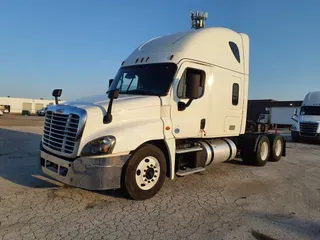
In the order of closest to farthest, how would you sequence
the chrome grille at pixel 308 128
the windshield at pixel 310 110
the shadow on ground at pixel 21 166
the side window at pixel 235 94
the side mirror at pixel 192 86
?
1. the side mirror at pixel 192 86
2. the shadow on ground at pixel 21 166
3. the side window at pixel 235 94
4. the chrome grille at pixel 308 128
5. the windshield at pixel 310 110

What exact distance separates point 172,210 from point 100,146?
1.67 meters

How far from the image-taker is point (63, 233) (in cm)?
414

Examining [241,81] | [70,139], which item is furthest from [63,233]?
[241,81]

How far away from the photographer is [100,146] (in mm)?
5102

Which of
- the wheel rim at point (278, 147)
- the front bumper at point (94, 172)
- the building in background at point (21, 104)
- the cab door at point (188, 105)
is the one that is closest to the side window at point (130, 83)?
the cab door at point (188, 105)

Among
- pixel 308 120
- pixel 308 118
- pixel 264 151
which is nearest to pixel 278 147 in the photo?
pixel 264 151

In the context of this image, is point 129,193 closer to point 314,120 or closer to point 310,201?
point 310,201

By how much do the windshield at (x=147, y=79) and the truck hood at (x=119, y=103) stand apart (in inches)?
12.4

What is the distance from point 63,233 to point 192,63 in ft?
14.4

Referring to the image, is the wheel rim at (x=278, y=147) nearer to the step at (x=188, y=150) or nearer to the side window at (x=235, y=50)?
the side window at (x=235, y=50)

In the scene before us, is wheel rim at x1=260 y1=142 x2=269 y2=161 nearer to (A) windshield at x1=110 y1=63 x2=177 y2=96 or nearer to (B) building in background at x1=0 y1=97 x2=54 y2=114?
(A) windshield at x1=110 y1=63 x2=177 y2=96

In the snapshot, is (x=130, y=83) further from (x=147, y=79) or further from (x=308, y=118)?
(x=308, y=118)

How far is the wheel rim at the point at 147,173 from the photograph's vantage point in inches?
218

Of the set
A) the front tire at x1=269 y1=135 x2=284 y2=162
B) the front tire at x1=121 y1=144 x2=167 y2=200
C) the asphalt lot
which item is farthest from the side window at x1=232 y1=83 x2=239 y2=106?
the front tire at x1=121 y1=144 x2=167 y2=200
